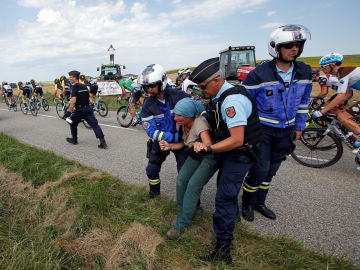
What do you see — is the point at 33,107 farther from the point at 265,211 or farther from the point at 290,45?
the point at 290,45

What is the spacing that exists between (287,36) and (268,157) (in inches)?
52.7

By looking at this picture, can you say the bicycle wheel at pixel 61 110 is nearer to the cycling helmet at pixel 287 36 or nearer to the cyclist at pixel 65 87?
the cyclist at pixel 65 87

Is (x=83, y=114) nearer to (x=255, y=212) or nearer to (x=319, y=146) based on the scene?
(x=255, y=212)

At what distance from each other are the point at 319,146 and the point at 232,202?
3.42 metres

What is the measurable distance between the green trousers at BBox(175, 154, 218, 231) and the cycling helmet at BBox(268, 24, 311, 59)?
1364mm

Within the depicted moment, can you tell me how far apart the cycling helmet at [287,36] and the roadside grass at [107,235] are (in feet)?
6.82

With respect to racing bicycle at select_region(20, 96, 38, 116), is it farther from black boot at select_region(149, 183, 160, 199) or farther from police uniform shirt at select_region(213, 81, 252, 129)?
police uniform shirt at select_region(213, 81, 252, 129)

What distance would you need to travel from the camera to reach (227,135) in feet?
7.49

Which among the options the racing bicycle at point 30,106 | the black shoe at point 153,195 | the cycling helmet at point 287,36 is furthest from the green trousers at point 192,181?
the racing bicycle at point 30,106

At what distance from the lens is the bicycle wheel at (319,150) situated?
4.54 m

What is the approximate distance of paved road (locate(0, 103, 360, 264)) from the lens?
2.71 m

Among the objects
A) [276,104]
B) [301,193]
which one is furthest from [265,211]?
[276,104]

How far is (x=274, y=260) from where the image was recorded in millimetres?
2344

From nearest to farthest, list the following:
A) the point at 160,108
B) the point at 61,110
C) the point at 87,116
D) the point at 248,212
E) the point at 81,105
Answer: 1. the point at 160,108
2. the point at 248,212
3. the point at 81,105
4. the point at 87,116
5. the point at 61,110
